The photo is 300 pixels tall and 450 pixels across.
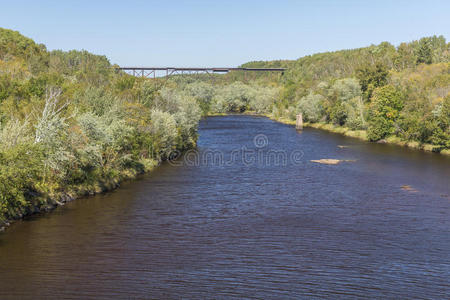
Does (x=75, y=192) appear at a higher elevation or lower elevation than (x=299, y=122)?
lower

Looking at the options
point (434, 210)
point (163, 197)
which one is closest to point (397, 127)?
point (434, 210)

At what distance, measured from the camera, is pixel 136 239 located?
27.8 metres

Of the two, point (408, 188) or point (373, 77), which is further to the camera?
point (373, 77)

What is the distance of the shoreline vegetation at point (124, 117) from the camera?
31484 millimetres

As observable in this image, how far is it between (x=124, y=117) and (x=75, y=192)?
12226 mm

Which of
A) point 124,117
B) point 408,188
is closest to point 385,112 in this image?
point 408,188

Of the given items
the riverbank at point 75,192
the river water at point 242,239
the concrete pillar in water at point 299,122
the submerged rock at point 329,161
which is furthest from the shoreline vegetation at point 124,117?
the submerged rock at point 329,161

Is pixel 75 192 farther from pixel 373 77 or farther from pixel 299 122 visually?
pixel 373 77

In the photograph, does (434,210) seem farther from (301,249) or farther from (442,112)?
(442,112)

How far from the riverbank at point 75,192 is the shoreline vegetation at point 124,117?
0.09 m

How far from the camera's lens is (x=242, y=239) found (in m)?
28.0

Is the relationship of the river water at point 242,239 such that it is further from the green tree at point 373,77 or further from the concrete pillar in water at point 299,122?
the concrete pillar in water at point 299,122

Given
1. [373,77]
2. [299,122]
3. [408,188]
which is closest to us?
[408,188]

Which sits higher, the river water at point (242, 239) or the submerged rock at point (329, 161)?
the submerged rock at point (329, 161)
